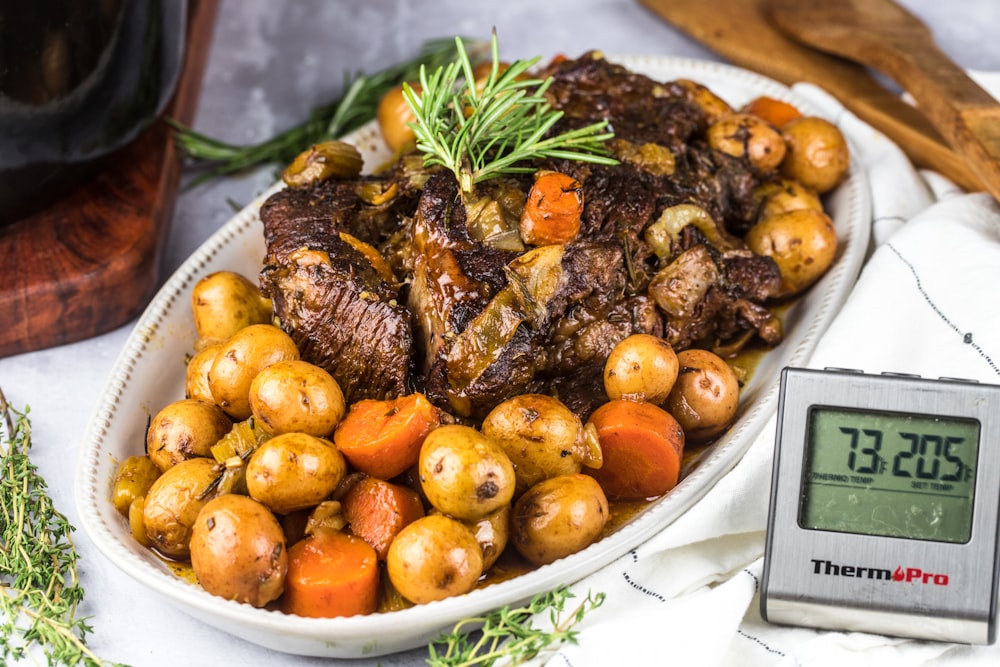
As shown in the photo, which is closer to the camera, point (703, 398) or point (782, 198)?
point (703, 398)

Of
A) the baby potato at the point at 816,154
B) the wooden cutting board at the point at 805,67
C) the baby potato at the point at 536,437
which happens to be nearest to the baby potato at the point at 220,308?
the baby potato at the point at 536,437

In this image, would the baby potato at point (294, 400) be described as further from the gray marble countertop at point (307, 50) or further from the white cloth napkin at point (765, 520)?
the gray marble countertop at point (307, 50)

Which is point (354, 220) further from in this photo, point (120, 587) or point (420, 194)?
point (120, 587)

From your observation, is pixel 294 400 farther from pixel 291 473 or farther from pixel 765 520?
pixel 765 520

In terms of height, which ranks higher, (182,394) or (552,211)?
(552,211)

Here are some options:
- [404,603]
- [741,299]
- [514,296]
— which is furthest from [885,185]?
[404,603]

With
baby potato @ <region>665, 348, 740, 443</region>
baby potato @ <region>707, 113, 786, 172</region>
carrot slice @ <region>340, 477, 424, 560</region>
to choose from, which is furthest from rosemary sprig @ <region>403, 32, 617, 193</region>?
carrot slice @ <region>340, 477, 424, 560</region>

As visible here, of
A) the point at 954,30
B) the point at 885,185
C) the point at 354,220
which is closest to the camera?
the point at 354,220

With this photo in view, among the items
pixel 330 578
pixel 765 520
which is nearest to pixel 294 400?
pixel 330 578
